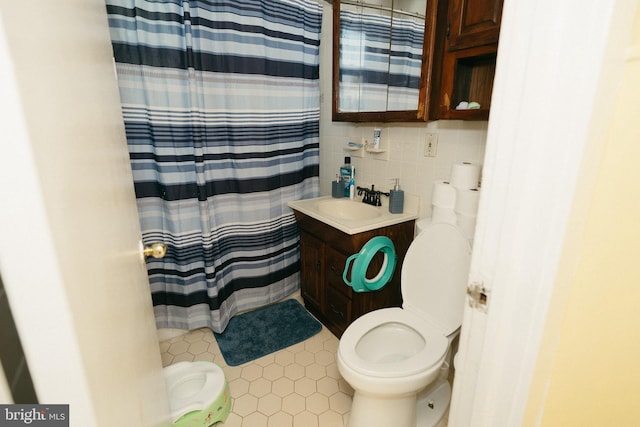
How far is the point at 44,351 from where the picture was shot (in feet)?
1.16

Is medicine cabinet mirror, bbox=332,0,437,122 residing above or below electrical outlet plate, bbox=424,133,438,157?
above

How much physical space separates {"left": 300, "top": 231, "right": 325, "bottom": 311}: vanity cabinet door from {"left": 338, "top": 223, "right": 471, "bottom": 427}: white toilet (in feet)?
1.90

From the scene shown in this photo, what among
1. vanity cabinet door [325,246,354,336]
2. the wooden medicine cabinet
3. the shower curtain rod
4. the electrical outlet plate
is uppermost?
the shower curtain rod

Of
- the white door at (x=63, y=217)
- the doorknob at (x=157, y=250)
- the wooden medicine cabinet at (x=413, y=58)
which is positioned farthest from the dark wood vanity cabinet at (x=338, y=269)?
the white door at (x=63, y=217)

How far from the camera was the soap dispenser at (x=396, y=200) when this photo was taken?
1804 mm

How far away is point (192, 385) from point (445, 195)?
146cm

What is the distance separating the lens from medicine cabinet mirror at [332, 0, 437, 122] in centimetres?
147

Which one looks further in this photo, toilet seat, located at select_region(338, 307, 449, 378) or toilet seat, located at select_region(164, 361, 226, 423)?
toilet seat, located at select_region(164, 361, 226, 423)

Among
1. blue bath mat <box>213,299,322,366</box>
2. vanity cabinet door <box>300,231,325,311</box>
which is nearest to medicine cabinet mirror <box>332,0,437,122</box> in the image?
vanity cabinet door <box>300,231,325,311</box>

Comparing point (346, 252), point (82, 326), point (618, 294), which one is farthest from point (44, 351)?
point (346, 252)

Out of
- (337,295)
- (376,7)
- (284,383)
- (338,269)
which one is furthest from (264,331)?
(376,7)

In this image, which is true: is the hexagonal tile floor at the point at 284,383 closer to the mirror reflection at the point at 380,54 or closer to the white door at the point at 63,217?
the white door at the point at 63,217

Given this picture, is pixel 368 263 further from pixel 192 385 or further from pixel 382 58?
pixel 382 58

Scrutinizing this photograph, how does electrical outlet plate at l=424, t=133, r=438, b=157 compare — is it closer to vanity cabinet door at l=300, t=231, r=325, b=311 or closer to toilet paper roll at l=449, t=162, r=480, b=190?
toilet paper roll at l=449, t=162, r=480, b=190
